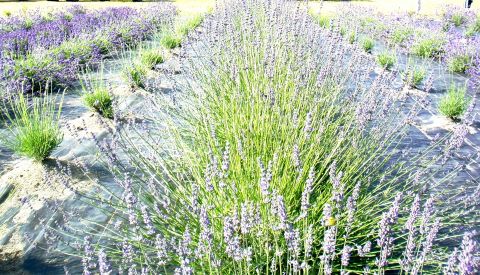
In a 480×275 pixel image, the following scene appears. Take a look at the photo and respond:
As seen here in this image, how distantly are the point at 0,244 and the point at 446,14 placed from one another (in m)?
14.9

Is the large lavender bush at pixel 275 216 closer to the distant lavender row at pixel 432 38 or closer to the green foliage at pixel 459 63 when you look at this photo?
the distant lavender row at pixel 432 38

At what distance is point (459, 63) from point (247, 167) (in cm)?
604

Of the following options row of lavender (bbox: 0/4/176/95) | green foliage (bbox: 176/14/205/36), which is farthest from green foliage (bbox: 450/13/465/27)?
row of lavender (bbox: 0/4/176/95)

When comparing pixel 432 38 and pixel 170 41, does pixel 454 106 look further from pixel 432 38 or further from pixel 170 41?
pixel 170 41

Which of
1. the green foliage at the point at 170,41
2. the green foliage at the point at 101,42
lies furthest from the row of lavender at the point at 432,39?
the green foliage at the point at 101,42

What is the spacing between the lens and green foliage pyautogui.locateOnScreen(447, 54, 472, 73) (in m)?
6.68

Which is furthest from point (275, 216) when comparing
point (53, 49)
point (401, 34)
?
point (401, 34)

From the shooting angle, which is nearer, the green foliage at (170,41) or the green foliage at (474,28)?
the green foliage at (170,41)

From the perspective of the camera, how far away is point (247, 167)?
7.35 ft

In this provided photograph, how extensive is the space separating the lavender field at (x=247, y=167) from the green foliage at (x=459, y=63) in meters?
0.03

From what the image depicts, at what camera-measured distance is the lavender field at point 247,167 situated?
154 centimetres

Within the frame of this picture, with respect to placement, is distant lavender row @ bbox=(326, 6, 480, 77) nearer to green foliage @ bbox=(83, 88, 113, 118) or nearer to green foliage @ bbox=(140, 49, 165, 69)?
green foliage @ bbox=(83, 88, 113, 118)

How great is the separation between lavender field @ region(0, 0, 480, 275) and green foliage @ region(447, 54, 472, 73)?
33 millimetres

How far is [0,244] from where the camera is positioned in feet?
7.59
